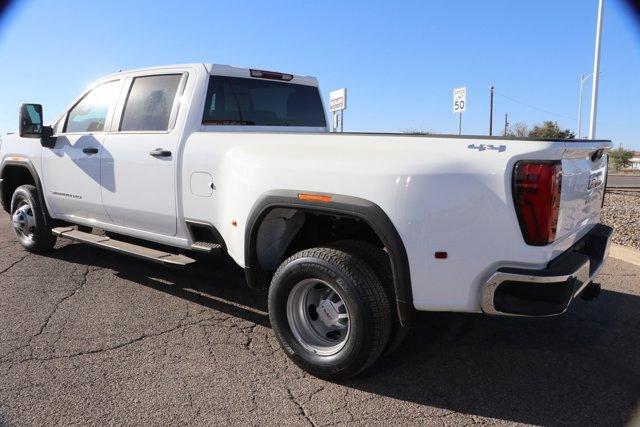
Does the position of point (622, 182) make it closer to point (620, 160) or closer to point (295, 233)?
point (295, 233)

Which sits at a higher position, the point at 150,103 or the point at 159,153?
the point at 150,103

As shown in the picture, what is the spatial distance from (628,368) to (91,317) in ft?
12.8

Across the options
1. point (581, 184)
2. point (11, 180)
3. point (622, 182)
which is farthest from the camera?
point (622, 182)

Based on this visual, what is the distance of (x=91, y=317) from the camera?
4113 millimetres

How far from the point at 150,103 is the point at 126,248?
1.30 metres

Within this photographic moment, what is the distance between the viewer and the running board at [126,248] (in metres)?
4.15

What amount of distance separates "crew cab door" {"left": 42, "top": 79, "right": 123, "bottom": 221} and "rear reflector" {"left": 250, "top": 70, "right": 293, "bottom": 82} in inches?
50.7

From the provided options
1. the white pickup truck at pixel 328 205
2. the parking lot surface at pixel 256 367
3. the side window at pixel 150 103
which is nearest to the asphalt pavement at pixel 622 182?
the parking lot surface at pixel 256 367

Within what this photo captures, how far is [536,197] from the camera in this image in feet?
8.27

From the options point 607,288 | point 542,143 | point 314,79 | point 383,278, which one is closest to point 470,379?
point 383,278

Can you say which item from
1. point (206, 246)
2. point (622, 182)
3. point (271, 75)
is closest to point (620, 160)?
point (622, 182)

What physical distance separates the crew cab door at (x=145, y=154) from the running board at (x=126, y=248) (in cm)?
19

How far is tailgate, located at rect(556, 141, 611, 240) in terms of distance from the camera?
273 centimetres

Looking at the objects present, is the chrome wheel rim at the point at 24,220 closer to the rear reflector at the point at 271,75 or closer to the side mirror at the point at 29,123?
the side mirror at the point at 29,123
